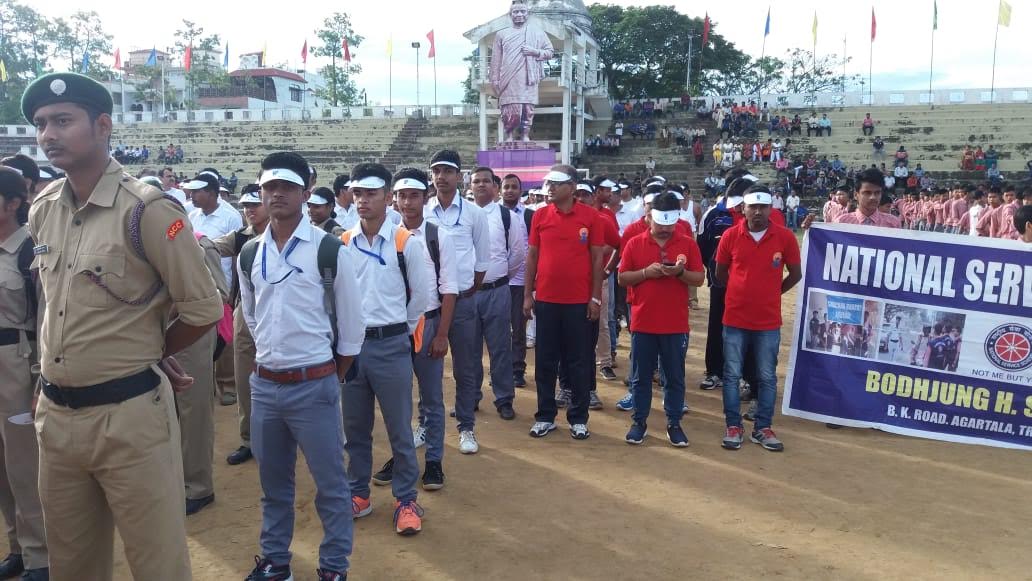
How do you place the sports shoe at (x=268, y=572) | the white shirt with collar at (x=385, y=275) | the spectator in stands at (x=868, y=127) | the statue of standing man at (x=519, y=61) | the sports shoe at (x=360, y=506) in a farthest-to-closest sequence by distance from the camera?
the spectator in stands at (x=868, y=127) → the statue of standing man at (x=519, y=61) → the sports shoe at (x=360, y=506) → the white shirt with collar at (x=385, y=275) → the sports shoe at (x=268, y=572)

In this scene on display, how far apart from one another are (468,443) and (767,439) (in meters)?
2.22

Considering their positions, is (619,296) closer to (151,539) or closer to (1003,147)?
(151,539)

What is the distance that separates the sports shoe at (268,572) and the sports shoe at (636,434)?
279 cm

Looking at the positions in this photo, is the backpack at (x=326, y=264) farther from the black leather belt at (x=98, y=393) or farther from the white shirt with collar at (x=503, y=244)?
the white shirt with collar at (x=503, y=244)

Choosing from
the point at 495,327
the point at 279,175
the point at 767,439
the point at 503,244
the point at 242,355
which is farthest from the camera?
the point at 503,244

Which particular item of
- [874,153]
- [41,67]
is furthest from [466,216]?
[41,67]

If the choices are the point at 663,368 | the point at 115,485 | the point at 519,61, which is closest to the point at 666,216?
the point at 663,368

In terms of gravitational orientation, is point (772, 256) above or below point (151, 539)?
above

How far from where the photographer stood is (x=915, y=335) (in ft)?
18.0

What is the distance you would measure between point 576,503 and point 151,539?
8.28ft

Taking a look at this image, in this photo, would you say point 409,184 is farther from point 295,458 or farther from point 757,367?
point 757,367

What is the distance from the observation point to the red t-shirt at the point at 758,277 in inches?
202

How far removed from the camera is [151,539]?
2.36 m

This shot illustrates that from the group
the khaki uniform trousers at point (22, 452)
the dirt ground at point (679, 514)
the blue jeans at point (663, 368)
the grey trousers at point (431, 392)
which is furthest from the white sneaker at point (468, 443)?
the khaki uniform trousers at point (22, 452)
